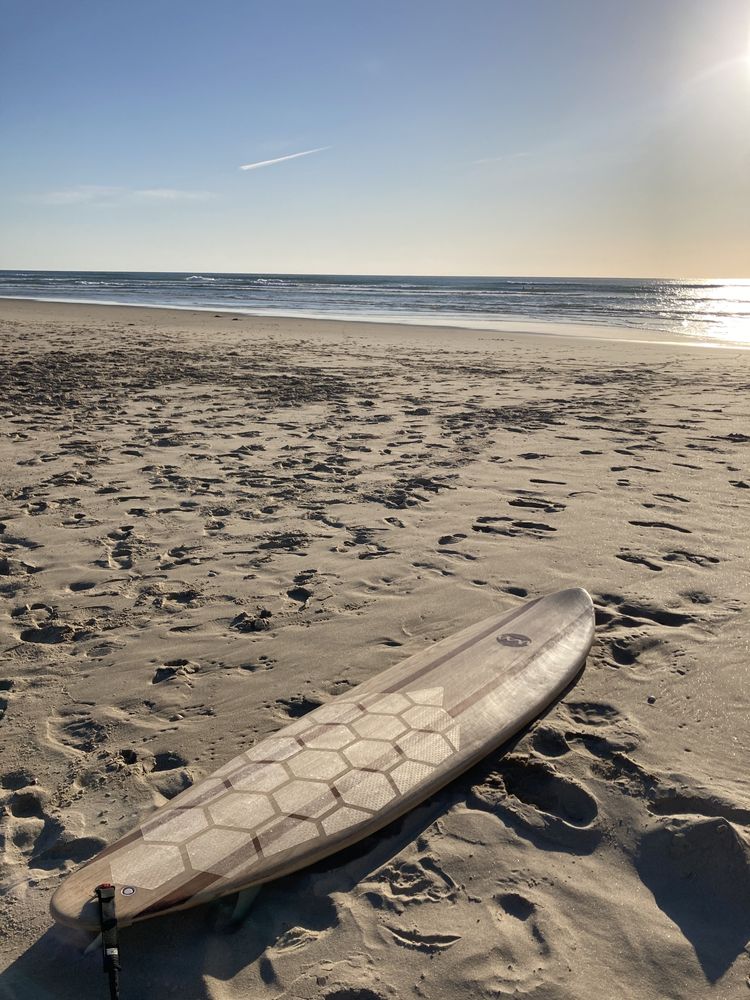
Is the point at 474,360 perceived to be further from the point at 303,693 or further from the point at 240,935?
the point at 240,935

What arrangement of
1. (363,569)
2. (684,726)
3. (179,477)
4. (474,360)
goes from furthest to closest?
(474,360)
(179,477)
(363,569)
(684,726)

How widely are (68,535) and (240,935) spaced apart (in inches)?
127

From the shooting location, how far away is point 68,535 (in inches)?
179

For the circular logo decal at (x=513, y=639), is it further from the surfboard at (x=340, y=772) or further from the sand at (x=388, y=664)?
the sand at (x=388, y=664)

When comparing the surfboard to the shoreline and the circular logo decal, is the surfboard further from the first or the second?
the shoreline

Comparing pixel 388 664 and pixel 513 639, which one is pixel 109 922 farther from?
pixel 513 639

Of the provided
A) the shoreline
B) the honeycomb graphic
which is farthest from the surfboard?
the shoreline

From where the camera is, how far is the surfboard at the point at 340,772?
78.5 inches

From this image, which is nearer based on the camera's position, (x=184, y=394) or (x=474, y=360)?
(x=184, y=394)

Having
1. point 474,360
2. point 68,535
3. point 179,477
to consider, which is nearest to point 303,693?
point 68,535

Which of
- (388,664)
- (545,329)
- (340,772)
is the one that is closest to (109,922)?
(340,772)

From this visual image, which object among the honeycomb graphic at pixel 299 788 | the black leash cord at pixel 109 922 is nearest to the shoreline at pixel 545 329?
the honeycomb graphic at pixel 299 788

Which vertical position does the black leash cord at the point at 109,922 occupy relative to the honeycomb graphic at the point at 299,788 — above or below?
above

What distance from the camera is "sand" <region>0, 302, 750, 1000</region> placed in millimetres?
1904
